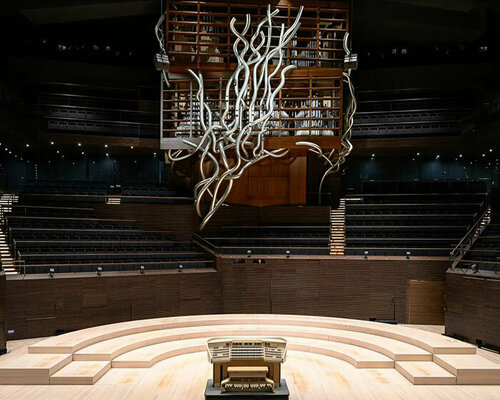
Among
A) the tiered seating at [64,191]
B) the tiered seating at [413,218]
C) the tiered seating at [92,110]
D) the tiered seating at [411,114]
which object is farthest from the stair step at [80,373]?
the tiered seating at [411,114]

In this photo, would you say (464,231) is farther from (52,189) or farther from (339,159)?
(52,189)

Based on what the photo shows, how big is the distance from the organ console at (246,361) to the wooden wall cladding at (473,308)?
159 inches

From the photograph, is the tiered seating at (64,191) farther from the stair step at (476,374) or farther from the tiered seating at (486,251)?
the stair step at (476,374)

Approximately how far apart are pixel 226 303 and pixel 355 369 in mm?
3793

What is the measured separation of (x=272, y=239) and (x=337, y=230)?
1572 mm

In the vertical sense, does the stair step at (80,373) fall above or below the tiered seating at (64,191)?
below

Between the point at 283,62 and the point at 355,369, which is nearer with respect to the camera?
the point at 355,369

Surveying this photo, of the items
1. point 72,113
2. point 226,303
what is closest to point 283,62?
point 226,303

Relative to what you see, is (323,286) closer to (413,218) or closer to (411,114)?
(413,218)

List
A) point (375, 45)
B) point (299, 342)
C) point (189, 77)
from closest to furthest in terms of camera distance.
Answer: point (299, 342)
point (189, 77)
point (375, 45)

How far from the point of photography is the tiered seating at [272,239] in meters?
9.65

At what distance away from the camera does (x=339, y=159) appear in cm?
1011

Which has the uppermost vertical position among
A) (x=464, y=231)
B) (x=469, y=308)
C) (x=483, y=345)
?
(x=464, y=231)

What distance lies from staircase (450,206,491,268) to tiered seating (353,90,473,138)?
337 centimetres
